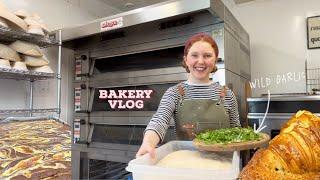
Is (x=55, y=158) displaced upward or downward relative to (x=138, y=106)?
downward

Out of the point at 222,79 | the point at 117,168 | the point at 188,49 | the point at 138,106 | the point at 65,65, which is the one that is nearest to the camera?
the point at 188,49

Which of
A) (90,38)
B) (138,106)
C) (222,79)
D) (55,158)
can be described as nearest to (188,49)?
(222,79)

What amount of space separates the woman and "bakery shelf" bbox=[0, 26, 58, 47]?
0.95 metres

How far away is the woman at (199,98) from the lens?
33.8 inches

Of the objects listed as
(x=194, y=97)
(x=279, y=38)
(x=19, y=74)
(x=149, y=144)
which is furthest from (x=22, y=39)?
(x=279, y=38)

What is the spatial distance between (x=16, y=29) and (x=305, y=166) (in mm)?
1454

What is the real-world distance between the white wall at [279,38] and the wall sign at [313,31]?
0.10 feet

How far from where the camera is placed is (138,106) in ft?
5.58

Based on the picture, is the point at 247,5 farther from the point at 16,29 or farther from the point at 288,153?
the point at 288,153

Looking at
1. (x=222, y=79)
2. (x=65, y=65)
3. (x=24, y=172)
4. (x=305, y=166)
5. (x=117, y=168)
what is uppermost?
(x=65, y=65)

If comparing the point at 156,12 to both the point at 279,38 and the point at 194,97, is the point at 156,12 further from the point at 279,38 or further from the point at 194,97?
the point at 279,38

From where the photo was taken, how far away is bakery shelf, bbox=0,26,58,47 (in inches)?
53.4

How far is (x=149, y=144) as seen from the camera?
2.06 feet

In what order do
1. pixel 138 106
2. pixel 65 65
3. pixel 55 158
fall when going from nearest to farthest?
pixel 55 158 → pixel 138 106 → pixel 65 65
